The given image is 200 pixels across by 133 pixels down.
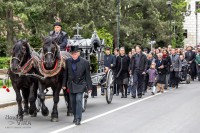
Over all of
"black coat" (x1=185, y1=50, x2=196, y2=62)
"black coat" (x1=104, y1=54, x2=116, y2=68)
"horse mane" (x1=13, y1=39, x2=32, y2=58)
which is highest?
"horse mane" (x1=13, y1=39, x2=32, y2=58)

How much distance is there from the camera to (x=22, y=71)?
12.9 m

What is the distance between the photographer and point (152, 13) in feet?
192

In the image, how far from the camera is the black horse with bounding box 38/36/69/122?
508 inches

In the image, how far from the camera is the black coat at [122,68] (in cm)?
2019

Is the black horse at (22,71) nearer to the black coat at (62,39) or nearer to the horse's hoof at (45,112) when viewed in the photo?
the horse's hoof at (45,112)

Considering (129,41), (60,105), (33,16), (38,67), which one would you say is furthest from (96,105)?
(129,41)

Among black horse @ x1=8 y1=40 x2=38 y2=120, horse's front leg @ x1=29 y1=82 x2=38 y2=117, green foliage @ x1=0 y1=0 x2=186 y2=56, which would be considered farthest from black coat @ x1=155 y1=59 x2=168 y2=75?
green foliage @ x1=0 y1=0 x2=186 y2=56

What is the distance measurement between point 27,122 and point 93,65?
6.78m

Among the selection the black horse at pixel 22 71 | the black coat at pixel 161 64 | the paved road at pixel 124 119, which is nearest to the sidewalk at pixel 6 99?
the paved road at pixel 124 119

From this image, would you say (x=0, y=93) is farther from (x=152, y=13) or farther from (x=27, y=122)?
(x=152, y=13)

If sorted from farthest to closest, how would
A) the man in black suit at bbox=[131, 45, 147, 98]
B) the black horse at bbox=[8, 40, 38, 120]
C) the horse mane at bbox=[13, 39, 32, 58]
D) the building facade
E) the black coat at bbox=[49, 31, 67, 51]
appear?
the building facade → the man in black suit at bbox=[131, 45, 147, 98] → the black coat at bbox=[49, 31, 67, 51] → the horse mane at bbox=[13, 39, 32, 58] → the black horse at bbox=[8, 40, 38, 120]

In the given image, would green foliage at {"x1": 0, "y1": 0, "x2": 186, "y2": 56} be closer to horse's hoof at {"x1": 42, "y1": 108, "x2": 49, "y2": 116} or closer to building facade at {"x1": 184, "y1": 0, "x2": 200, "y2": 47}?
horse's hoof at {"x1": 42, "y1": 108, "x2": 49, "y2": 116}

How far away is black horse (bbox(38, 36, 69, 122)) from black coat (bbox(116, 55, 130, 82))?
7.09 m

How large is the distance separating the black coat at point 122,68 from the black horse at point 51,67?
709 centimetres
